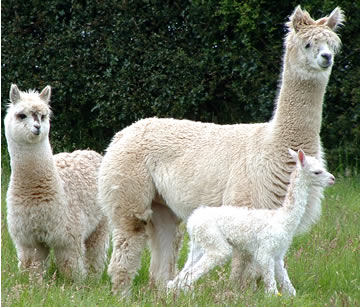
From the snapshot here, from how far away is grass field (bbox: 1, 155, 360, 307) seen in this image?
5172 mm

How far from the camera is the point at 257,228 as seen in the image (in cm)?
558

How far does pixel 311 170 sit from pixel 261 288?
0.87 m

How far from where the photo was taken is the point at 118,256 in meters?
6.50

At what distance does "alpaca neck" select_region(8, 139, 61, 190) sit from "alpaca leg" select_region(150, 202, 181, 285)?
0.88 metres

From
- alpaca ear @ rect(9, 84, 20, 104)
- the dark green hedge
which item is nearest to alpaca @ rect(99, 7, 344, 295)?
alpaca ear @ rect(9, 84, 20, 104)

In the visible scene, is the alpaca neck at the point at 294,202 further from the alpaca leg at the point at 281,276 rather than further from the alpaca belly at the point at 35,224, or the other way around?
the alpaca belly at the point at 35,224

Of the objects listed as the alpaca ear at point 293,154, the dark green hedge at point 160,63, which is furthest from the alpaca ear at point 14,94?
the dark green hedge at point 160,63

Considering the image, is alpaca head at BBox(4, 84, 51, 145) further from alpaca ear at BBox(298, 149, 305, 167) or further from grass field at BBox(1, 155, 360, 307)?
alpaca ear at BBox(298, 149, 305, 167)

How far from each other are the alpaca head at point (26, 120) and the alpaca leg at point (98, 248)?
1134 mm

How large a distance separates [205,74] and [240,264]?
18.1ft

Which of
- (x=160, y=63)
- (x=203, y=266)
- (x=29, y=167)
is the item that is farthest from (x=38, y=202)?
(x=160, y=63)

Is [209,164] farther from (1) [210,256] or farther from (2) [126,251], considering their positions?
(2) [126,251]

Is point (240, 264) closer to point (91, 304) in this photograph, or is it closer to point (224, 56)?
point (91, 304)

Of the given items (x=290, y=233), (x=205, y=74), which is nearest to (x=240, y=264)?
(x=290, y=233)
